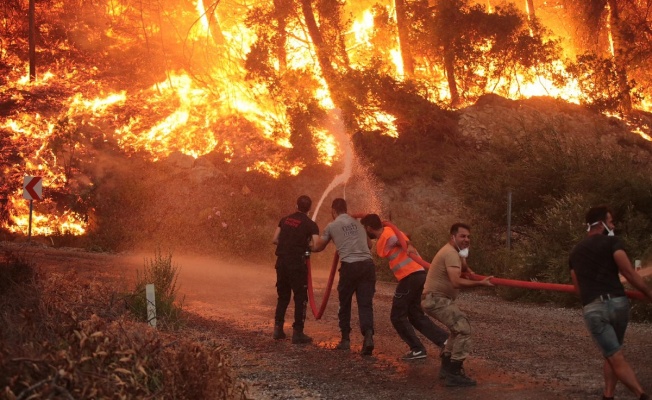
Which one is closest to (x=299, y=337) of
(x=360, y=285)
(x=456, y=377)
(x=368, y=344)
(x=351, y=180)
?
(x=360, y=285)

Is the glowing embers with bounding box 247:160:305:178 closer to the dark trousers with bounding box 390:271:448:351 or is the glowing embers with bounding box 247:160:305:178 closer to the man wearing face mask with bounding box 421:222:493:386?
the dark trousers with bounding box 390:271:448:351

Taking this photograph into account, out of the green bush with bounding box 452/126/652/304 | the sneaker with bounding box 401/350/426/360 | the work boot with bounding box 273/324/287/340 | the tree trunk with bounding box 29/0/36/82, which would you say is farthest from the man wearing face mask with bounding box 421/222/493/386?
the tree trunk with bounding box 29/0/36/82

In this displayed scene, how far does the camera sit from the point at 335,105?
3256 cm

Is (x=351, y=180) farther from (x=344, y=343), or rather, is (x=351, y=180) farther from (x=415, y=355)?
(x=415, y=355)

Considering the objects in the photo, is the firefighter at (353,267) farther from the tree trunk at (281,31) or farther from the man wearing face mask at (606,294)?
the tree trunk at (281,31)

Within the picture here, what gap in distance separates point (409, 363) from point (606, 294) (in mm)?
3474

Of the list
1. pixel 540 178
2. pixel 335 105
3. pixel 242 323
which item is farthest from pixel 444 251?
pixel 335 105

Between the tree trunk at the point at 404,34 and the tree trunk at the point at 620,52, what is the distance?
9.15 metres

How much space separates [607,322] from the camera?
783cm

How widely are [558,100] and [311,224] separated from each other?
2812 centimetres

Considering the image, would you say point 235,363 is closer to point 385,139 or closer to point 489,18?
point 385,139

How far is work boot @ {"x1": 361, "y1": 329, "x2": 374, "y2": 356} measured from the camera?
11227 millimetres

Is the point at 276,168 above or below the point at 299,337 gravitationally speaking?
above

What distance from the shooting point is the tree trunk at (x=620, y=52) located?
38.2m
